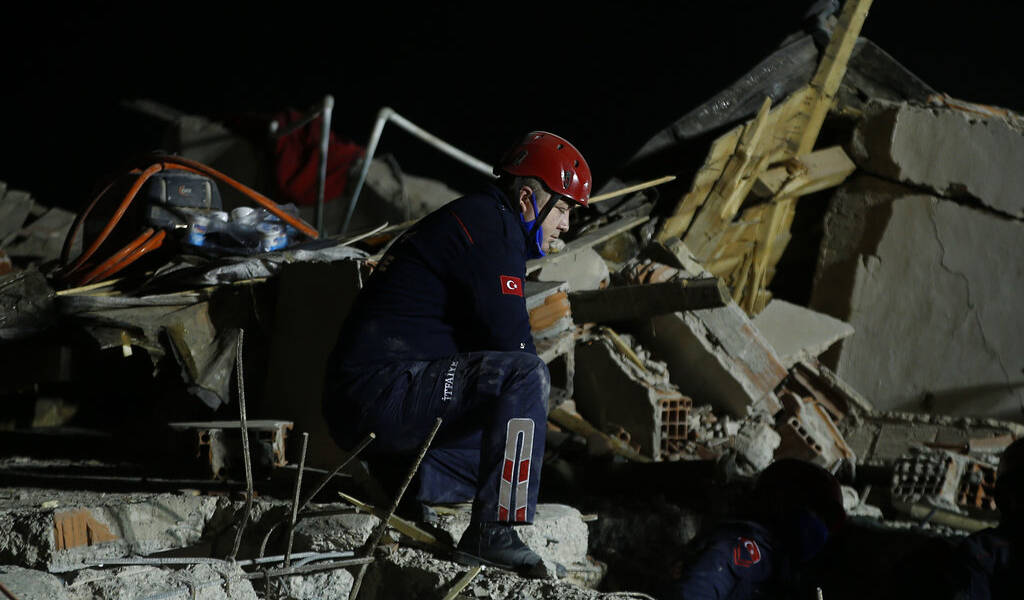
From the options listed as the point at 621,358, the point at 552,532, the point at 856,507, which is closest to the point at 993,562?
the point at 856,507

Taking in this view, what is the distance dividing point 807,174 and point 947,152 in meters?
0.96

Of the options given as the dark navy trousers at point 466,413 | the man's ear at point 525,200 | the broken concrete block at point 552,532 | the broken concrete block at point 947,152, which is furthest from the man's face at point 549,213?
the broken concrete block at point 947,152

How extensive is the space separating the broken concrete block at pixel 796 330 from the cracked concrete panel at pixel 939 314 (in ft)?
1.07

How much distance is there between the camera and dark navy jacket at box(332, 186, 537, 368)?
2.82 metres

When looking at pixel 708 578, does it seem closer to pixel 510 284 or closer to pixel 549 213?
pixel 510 284

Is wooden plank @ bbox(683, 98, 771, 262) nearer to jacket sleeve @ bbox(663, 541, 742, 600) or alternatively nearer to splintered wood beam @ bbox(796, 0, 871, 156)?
splintered wood beam @ bbox(796, 0, 871, 156)

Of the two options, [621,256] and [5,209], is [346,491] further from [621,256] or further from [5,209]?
[5,209]

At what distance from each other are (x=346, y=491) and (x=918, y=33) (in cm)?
685

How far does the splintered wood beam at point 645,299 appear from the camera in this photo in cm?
467

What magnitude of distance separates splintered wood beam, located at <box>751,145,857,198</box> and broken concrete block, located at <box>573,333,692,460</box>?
196cm

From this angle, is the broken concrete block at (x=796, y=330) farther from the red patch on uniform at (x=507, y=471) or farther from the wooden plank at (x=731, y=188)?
the red patch on uniform at (x=507, y=471)

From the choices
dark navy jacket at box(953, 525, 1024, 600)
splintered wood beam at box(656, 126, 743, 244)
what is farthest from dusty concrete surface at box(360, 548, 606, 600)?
splintered wood beam at box(656, 126, 743, 244)

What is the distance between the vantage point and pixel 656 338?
560 cm

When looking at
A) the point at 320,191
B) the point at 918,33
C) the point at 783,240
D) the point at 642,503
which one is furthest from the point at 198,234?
the point at 918,33
